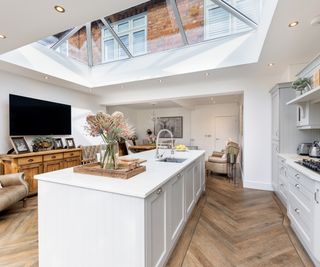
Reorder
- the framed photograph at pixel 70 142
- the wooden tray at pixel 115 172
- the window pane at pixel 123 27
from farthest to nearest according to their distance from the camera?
the framed photograph at pixel 70 142 → the window pane at pixel 123 27 → the wooden tray at pixel 115 172

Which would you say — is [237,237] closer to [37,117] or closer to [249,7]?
[249,7]

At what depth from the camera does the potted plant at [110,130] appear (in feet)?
5.35

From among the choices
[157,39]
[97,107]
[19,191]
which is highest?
[157,39]

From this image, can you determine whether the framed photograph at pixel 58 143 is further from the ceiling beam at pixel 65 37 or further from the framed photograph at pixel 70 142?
the ceiling beam at pixel 65 37

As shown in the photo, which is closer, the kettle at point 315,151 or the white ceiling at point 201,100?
the kettle at point 315,151

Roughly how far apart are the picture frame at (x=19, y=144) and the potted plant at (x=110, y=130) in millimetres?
2861

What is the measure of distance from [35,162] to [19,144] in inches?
21.0

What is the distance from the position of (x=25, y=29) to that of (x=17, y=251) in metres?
2.56

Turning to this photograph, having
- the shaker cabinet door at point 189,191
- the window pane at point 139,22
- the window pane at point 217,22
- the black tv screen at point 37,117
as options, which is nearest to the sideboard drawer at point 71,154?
the black tv screen at point 37,117

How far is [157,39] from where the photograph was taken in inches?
158

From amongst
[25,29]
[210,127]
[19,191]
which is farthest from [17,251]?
[210,127]

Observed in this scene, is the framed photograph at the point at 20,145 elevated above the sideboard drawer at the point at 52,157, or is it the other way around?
the framed photograph at the point at 20,145

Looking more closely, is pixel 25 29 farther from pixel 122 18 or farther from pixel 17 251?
pixel 17 251

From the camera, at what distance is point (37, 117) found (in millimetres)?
3994
